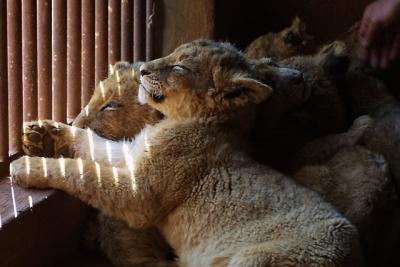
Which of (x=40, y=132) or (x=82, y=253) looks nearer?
(x=40, y=132)

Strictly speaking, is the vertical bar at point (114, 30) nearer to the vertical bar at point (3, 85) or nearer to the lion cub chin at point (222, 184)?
the lion cub chin at point (222, 184)

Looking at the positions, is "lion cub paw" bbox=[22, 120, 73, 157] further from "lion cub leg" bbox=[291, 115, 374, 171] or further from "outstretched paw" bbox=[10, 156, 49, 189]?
"lion cub leg" bbox=[291, 115, 374, 171]

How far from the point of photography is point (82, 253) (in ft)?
13.1

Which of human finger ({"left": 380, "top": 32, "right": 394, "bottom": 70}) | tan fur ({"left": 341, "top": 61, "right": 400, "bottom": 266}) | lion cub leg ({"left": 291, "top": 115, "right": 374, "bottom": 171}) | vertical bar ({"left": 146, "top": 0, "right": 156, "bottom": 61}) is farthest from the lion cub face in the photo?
human finger ({"left": 380, "top": 32, "right": 394, "bottom": 70})

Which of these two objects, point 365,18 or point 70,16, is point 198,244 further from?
point 365,18

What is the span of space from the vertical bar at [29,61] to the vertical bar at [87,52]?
19.9 inches

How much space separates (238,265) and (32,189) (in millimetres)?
1065

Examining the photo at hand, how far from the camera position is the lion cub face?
3.61m

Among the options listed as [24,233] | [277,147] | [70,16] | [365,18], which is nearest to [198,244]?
[24,233]

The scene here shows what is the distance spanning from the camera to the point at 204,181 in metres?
3.54

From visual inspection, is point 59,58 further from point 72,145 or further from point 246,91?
point 246,91

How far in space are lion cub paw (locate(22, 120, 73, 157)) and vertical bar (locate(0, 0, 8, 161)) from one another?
167mm

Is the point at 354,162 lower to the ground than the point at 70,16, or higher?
lower

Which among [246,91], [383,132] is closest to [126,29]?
[246,91]
